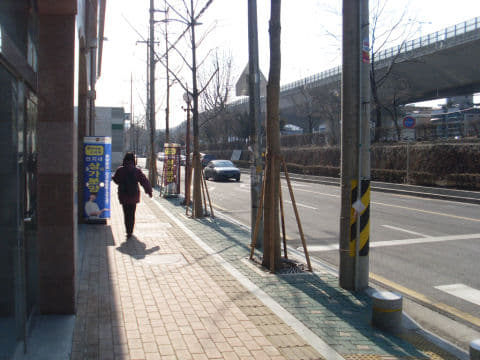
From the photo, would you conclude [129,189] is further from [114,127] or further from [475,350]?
[114,127]

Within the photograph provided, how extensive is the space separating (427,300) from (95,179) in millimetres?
7827

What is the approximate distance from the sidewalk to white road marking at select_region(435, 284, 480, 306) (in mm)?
1385

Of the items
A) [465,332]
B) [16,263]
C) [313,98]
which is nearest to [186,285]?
[16,263]

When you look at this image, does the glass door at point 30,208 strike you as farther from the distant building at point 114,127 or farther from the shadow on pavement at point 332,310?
the distant building at point 114,127

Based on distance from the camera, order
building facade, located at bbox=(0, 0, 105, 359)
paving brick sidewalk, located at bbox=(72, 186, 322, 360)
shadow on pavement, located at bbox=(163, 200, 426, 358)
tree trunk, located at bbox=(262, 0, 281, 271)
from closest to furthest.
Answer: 1. paving brick sidewalk, located at bbox=(72, 186, 322, 360)
2. building facade, located at bbox=(0, 0, 105, 359)
3. shadow on pavement, located at bbox=(163, 200, 426, 358)
4. tree trunk, located at bbox=(262, 0, 281, 271)

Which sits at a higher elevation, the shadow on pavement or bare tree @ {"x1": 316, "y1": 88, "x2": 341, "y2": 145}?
bare tree @ {"x1": 316, "y1": 88, "x2": 341, "y2": 145}

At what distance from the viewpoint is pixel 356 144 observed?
636 cm

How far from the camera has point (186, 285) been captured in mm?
6496

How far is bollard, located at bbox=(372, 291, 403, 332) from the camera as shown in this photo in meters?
5.01

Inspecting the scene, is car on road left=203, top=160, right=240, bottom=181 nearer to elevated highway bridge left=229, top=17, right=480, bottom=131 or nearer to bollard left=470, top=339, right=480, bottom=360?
elevated highway bridge left=229, top=17, right=480, bottom=131

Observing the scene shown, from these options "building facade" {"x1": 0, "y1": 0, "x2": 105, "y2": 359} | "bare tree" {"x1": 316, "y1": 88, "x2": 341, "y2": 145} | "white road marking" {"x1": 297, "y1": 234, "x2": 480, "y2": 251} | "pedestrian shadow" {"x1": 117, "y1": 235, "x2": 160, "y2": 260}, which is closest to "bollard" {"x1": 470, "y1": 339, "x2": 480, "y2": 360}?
"building facade" {"x1": 0, "y1": 0, "x2": 105, "y2": 359}

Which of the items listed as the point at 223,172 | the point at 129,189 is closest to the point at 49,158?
the point at 129,189

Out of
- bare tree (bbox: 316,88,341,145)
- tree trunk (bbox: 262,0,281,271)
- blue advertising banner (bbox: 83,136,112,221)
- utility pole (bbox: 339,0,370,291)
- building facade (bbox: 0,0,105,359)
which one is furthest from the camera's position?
bare tree (bbox: 316,88,341,145)

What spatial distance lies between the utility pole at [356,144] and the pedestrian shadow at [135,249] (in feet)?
11.5
